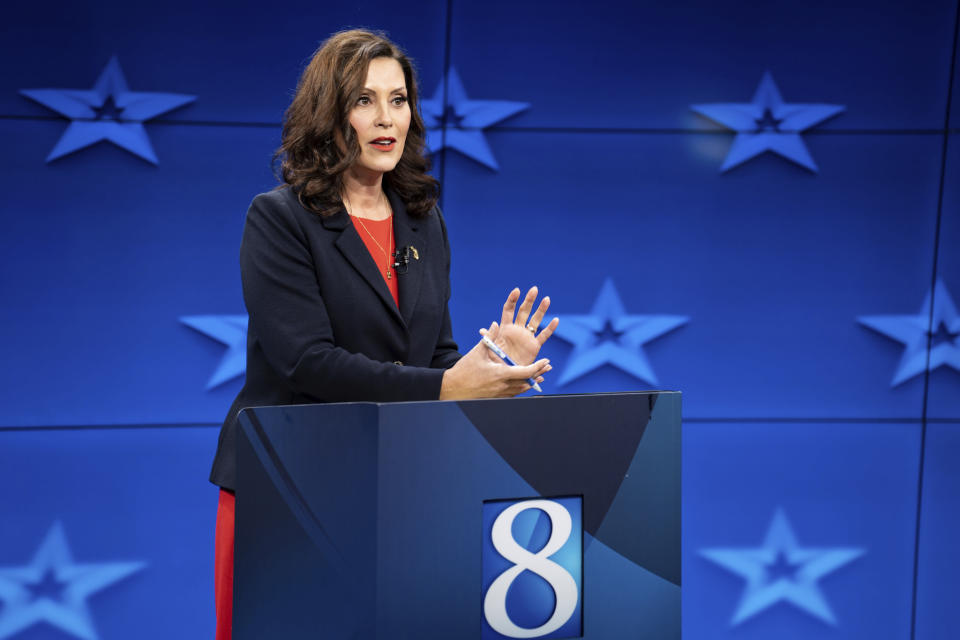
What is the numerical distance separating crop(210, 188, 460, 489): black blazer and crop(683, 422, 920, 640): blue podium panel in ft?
5.97

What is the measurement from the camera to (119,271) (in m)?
3.01

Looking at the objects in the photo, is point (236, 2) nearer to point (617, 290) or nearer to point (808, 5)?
point (617, 290)

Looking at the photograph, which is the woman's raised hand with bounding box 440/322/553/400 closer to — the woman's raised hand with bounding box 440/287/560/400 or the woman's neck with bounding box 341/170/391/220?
the woman's raised hand with bounding box 440/287/560/400

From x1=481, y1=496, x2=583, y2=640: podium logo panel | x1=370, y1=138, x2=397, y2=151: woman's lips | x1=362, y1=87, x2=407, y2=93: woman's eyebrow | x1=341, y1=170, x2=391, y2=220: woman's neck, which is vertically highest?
x1=362, y1=87, x2=407, y2=93: woman's eyebrow

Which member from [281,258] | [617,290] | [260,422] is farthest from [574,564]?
[617,290]

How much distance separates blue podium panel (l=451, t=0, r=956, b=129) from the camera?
3088 millimetres

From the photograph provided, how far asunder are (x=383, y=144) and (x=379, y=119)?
0.04 meters

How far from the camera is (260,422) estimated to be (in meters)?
1.13

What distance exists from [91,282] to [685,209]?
1.98m

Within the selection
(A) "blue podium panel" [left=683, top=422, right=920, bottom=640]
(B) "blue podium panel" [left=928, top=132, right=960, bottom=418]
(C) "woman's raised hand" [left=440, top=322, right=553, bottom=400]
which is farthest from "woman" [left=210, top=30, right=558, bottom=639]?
(B) "blue podium panel" [left=928, top=132, right=960, bottom=418]

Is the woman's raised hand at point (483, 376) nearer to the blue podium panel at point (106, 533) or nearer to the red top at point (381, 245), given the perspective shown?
the red top at point (381, 245)

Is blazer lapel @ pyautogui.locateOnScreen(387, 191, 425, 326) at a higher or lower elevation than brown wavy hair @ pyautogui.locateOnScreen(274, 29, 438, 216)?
lower

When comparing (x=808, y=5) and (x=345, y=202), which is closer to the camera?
(x=345, y=202)

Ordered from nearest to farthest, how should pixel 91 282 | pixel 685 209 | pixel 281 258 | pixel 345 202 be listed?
pixel 281 258, pixel 345 202, pixel 91 282, pixel 685 209
